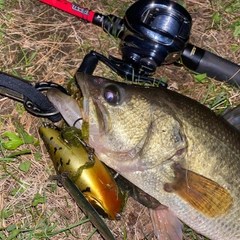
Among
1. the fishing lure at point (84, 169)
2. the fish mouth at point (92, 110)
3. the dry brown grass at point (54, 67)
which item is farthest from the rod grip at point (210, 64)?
the fishing lure at point (84, 169)

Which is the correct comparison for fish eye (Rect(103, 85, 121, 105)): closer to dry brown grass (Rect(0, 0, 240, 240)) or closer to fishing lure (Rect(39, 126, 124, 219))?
fishing lure (Rect(39, 126, 124, 219))

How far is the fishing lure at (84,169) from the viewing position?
3.32 metres

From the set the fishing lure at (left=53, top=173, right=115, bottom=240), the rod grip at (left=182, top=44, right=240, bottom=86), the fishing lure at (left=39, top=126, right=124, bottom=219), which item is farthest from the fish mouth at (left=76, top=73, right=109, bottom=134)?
the rod grip at (left=182, top=44, right=240, bottom=86)

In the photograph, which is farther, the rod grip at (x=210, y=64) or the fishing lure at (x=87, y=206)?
the rod grip at (x=210, y=64)

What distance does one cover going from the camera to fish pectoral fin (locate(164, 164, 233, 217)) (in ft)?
10.7

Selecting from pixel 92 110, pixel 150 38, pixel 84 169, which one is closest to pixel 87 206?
pixel 84 169

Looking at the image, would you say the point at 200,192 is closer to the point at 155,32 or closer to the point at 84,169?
the point at 84,169

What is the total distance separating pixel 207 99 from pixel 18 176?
1665mm

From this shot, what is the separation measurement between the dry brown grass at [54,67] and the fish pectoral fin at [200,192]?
57 centimetres

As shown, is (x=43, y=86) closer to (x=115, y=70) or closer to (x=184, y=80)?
(x=115, y=70)

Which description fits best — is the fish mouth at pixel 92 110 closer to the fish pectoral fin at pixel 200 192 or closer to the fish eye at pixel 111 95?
the fish eye at pixel 111 95

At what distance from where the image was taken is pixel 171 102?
335 centimetres

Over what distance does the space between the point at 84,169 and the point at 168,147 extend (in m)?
0.57

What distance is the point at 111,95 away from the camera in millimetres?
3232
